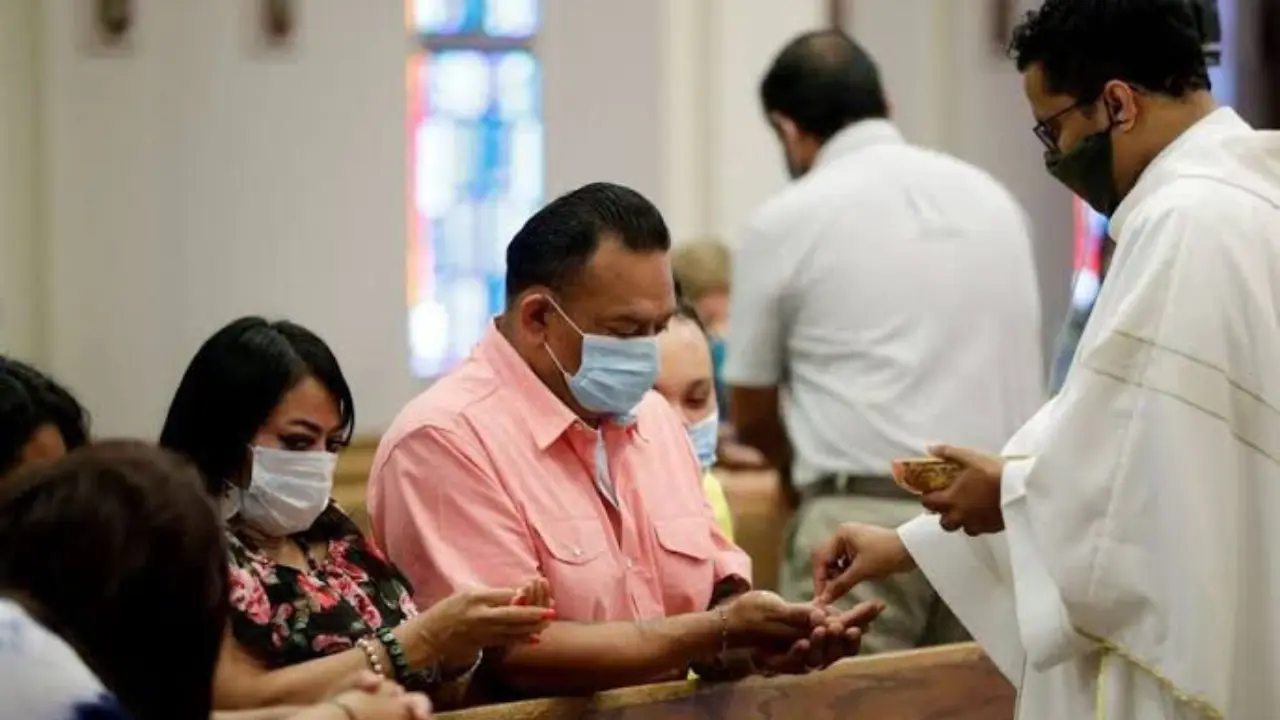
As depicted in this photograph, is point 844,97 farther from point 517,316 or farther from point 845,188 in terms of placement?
point 517,316

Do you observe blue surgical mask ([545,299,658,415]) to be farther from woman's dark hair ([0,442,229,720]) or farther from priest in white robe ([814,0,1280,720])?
woman's dark hair ([0,442,229,720])

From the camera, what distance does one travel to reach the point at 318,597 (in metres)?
2.95

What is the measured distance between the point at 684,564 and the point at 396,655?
67 cm

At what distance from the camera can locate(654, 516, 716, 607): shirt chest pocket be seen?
3361 millimetres

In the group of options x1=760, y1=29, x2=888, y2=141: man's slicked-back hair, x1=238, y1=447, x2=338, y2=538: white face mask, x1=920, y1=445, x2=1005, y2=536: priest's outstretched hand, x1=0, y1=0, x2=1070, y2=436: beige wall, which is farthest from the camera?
x1=0, y1=0, x2=1070, y2=436: beige wall

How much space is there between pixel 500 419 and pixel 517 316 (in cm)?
19

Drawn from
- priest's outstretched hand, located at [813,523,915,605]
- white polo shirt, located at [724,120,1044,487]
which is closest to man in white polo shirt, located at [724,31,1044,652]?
white polo shirt, located at [724,120,1044,487]

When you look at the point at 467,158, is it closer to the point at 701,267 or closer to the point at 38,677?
the point at 701,267

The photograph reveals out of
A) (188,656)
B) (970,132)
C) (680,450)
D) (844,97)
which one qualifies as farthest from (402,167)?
(188,656)

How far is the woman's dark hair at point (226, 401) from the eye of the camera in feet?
9.85

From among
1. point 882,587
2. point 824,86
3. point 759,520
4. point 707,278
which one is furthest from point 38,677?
point 707,278

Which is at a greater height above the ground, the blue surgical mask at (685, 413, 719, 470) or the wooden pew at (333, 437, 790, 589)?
the blue surgical mask at (685, 413, 719, 470)

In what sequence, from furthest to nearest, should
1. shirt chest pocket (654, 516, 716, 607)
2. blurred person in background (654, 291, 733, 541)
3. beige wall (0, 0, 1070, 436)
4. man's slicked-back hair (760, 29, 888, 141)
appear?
beige wall (0, 0, 1070, 436), man's slicked-back hair (760, 29, 888, 141), blurred person in background (654, 291, 733, 541), shirt chest pocket (654, 516, 716, 607)

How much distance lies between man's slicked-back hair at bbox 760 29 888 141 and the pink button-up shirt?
1552 mm
